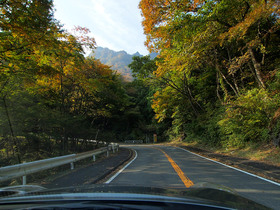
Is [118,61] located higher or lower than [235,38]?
higher

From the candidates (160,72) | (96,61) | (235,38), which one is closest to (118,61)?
(96,61)

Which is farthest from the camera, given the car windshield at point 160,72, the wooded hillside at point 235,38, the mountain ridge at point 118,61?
the mountain ridge at point 118,61

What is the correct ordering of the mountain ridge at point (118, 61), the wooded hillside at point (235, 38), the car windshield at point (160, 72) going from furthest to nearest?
the mountain ridge at point (118, 61) → the wooded hillside at point (235, 38) → the car windshield at point (160, 72)

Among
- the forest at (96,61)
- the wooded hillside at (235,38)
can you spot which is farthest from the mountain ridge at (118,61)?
the wooded hillside at (235,38)

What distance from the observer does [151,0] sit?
1099 centimetres

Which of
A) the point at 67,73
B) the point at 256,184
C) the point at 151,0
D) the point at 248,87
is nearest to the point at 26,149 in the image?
the point at 67,73

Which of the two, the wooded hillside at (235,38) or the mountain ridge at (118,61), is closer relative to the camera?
the wooded hillside at (235,38)

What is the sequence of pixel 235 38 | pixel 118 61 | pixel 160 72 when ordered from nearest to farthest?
pixel 235 38, pixel 160 72, pixel 118 61

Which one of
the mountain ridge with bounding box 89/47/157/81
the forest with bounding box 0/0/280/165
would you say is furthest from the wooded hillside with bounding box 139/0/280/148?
the mountain ridge with bounding box 89/47/157/81

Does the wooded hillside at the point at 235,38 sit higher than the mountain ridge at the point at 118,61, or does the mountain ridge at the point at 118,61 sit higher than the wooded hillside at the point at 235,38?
the mountain ridge at the point at 118,61

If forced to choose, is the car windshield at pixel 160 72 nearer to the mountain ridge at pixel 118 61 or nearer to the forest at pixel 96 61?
the forest at pixel 96 61

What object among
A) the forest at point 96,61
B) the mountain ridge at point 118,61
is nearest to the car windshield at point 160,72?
the forest at point 96,61

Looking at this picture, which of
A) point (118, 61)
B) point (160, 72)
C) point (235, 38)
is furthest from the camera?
point (118, 61)

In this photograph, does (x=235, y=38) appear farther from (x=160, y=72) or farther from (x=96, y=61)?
(x=96, y=61)
